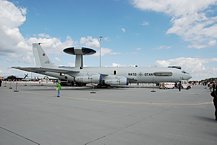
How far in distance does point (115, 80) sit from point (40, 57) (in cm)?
2018

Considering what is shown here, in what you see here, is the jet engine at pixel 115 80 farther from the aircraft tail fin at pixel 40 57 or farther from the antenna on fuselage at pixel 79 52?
the aircraft tail fin at pixel 40 57

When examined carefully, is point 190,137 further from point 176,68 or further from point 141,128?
point 176,68

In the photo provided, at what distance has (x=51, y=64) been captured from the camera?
143ft

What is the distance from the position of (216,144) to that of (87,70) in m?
34.5

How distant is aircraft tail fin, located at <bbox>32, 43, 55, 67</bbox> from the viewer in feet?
142

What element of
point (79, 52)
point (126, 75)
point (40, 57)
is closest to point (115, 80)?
point (126, 75)

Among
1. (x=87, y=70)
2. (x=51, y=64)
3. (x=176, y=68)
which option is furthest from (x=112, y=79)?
(x=51, y=64)

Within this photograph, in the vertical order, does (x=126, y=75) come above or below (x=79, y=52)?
below

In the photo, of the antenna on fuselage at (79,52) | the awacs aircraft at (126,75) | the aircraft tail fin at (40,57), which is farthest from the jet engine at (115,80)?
the aircraft tail fin at (40,57)

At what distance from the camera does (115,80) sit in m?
32.5

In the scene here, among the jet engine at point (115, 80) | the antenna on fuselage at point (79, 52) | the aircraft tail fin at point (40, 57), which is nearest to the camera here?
the jet engine at point (115, 80)

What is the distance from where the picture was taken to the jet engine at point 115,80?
32469 mm

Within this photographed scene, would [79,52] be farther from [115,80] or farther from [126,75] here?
[115,80]

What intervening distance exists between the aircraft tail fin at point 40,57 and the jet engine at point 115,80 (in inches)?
616
